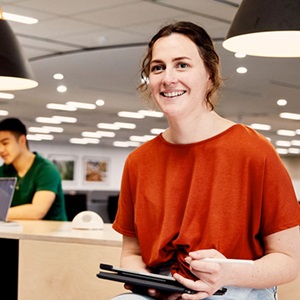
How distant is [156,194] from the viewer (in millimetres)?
1896

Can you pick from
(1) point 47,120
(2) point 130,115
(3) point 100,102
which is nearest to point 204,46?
(3) point 100,102

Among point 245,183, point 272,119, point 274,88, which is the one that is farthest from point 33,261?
point 272,119

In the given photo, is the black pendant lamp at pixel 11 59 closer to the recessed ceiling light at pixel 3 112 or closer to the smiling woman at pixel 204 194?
the smiling woman at pixel 204 194

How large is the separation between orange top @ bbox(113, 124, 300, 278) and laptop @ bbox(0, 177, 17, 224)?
220 cm

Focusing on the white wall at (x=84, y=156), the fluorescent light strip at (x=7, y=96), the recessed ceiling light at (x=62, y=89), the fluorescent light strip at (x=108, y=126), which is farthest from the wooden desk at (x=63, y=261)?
the white wall at (x=84, y=156)

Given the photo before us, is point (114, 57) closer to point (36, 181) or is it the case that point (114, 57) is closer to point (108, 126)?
point (36, 181)

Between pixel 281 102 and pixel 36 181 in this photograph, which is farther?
pixel 281 102

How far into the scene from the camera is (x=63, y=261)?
3.24 meters

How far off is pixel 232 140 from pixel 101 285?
4.93 feet

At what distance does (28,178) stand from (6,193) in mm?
348

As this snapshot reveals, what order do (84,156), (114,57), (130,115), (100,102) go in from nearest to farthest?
(114,57)
(100,102)
(130,115)
(84,156)

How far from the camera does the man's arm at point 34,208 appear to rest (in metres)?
4.25

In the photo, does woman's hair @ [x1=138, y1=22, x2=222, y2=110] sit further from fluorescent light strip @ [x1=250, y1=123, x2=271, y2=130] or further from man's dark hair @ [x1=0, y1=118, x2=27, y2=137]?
fluorescent light strip @ [x1=250, y1=123, x2=271, y2=130]

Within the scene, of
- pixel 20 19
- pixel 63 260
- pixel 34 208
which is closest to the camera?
pixel 63 260
